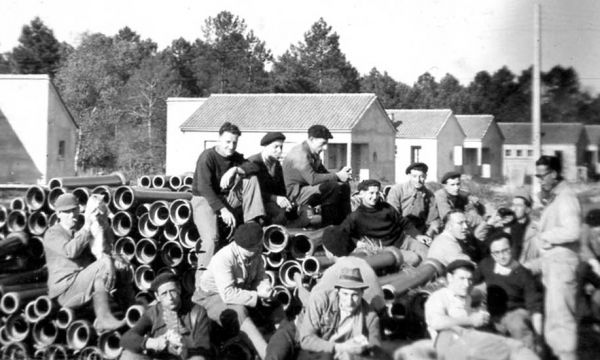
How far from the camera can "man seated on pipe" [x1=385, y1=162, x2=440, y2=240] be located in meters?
10.2

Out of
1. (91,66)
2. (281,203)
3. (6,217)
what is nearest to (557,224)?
(281,203)

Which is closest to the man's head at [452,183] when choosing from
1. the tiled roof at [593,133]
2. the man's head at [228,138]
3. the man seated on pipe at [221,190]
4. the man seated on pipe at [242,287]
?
the man seated on pipe at [221,190]

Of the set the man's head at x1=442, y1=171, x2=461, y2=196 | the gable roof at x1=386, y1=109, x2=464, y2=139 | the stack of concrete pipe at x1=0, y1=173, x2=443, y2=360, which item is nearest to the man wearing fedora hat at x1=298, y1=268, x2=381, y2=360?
the stack of concrete pipe at x1=0, y1=173, x2=443, y2=360

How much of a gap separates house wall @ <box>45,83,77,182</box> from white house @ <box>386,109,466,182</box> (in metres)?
16.2

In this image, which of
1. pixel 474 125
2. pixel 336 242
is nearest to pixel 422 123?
pixel 474 125

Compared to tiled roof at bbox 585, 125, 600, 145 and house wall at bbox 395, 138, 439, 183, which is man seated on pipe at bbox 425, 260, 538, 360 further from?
house wall at bbox 395, 138, 439, 183

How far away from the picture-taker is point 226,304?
300 inches

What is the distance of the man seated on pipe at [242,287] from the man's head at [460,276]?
5.94 feet

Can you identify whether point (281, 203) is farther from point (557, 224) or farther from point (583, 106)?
point (583, 106)

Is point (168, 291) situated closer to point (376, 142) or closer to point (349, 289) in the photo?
point (349, 289)

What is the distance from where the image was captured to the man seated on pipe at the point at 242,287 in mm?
7559

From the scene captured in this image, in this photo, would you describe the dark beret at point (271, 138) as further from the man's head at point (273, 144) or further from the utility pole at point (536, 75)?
the utility pole at point (536, 75)

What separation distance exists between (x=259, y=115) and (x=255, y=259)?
3029cm

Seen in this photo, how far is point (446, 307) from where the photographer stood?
6660 mm
